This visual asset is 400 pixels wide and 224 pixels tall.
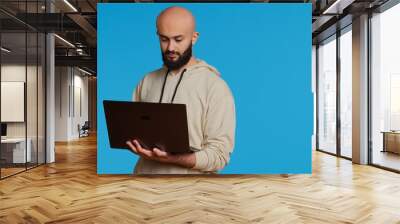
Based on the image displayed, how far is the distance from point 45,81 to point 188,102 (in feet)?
13.1

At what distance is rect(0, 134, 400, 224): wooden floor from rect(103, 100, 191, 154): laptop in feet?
2.39

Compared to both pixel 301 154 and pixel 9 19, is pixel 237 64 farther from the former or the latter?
pixel 9 19

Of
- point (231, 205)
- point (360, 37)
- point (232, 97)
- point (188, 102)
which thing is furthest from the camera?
point (360, 37)

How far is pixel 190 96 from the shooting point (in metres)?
6.41

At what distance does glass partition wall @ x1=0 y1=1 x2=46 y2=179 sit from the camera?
6902 millimetres

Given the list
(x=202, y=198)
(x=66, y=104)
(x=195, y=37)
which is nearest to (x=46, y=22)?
(x=195, y=37)

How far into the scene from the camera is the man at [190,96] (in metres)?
6.34

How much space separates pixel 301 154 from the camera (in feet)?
23.0

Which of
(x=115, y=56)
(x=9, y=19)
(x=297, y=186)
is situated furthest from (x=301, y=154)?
(x=9, y=19)

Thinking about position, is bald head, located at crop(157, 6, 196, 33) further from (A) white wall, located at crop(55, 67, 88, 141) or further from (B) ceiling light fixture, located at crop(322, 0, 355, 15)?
(A) white wall, located at crop(55, 67, 88, 141)

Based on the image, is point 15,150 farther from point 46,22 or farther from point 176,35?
point 176,35

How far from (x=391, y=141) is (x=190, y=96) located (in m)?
4.32

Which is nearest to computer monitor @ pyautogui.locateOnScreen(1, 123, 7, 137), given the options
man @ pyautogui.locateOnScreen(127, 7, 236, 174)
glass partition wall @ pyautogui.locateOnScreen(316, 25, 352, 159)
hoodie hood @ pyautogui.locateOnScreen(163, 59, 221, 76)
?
man @ pyautogui.locateOnScreen(127, 7, 236, 174)

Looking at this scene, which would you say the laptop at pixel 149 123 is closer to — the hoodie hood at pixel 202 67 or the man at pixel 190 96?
the man at pixel 190 96
